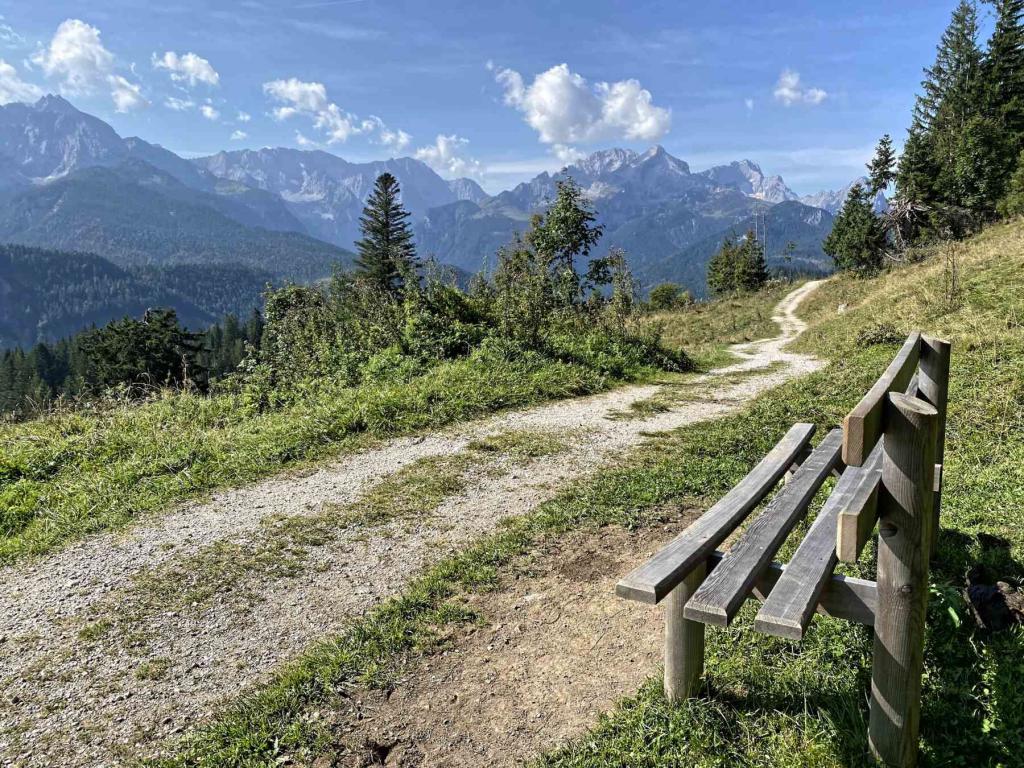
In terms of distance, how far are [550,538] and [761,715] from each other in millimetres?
2640

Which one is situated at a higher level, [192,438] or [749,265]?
[749,265]

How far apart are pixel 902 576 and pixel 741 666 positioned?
1.40 m

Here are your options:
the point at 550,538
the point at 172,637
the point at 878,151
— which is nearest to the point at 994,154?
the point at 878,151

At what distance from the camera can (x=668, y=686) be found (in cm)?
307

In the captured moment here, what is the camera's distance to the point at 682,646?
116 inches

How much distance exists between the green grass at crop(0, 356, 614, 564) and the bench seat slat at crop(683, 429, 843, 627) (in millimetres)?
6088

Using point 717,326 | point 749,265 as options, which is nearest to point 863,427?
point 717,326

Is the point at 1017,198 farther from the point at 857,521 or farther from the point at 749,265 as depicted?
the point at 857,521

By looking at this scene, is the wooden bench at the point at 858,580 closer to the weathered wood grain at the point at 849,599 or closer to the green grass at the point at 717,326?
the weathered wood grain at the point at 849,599

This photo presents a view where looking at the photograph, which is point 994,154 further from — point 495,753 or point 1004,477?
point 495,753

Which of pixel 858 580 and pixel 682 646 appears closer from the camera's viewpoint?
pixel 858 580

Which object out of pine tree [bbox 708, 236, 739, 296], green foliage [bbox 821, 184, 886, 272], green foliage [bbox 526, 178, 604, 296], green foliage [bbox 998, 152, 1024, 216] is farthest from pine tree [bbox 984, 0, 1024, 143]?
green foliage [bbox 526, 178, 604, 296]

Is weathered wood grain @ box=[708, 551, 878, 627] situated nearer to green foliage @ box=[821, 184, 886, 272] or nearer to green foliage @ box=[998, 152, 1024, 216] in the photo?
green foliage @ box=[998, 152, 1024, 216]

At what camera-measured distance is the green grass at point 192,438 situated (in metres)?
6.62
